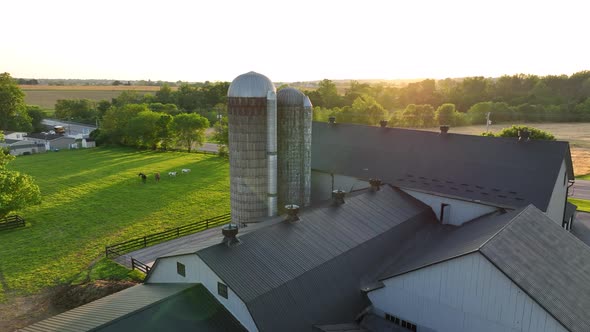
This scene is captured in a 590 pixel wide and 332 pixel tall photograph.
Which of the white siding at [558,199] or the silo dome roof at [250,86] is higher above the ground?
the silo dome roof at [250,86]

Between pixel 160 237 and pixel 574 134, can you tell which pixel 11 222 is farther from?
pixel 574 134

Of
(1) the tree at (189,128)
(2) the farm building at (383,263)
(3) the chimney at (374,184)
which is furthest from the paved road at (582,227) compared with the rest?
(1) the tree at (189,128)

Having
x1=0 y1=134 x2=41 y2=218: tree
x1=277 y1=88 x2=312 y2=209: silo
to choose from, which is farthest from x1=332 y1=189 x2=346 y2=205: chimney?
x1=0 y1=134 x2=41 y2=218: tree

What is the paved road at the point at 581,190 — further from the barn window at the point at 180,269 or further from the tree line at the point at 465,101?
the tree line at the point at 465,101

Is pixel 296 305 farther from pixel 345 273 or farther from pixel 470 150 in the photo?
pixel 470 150

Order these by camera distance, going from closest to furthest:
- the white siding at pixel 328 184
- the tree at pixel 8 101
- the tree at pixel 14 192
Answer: the white siding at pixel 328 184 < the tree at pixel 14 192 < the tree at pixel 8 101

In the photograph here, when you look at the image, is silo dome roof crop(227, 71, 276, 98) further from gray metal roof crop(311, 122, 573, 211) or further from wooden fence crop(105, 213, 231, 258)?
wooden fence crop(105, 213, 231, 258)

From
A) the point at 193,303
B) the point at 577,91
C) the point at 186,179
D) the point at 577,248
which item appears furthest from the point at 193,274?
the point at 577,91
